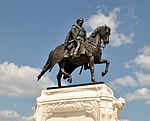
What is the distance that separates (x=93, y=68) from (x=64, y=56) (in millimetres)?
1413

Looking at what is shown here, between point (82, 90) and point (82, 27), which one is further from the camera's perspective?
point (82, 27)

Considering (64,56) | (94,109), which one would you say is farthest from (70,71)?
(94,109)

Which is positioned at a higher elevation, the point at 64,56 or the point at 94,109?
the point at 64,56

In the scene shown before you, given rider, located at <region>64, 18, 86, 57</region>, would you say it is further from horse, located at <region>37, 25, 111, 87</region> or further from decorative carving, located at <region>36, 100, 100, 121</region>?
decorative carving, located at <region>36, 100, 100, 121</region>

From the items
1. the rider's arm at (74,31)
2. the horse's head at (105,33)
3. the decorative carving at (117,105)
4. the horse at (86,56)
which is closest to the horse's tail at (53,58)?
the horse at (86,56)

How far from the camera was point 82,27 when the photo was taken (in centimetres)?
1432

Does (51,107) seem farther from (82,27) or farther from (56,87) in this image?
(82,27)

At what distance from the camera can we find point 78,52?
13.1 m

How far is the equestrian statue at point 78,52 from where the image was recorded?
515 inches

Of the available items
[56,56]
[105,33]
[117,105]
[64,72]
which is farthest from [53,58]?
[117,105]

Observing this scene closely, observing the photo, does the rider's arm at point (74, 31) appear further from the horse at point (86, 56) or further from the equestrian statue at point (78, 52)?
the horse at point (86, 56)

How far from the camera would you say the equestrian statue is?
13.1 m

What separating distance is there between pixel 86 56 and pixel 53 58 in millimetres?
1608

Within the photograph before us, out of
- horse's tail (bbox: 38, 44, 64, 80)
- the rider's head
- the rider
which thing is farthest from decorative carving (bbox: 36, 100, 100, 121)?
the rider's head
